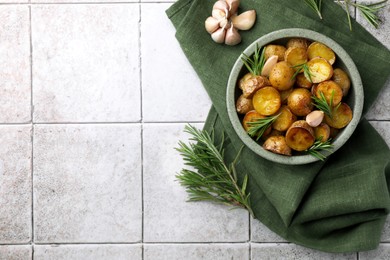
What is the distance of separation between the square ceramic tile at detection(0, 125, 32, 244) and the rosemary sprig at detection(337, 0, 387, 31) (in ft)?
2.06

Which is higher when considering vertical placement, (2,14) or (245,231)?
(2,14)

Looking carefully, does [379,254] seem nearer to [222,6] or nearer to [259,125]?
[259,125]

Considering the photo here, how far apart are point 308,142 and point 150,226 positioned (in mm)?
353

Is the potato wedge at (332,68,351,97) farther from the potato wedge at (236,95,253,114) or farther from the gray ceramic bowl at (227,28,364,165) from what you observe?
the potato wedge at (236,95,253,114)

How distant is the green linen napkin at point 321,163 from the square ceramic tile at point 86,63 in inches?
4.4

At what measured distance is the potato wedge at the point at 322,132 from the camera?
2.68 ft

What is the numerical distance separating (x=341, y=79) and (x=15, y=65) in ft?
1.95

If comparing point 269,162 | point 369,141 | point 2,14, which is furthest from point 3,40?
point 369,141

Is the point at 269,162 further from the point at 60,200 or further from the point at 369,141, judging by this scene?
the point at 60,200

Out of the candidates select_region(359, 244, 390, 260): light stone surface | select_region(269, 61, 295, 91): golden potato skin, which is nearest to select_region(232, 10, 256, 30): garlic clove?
select_region(269, 61, 295, 91): golden potato skin

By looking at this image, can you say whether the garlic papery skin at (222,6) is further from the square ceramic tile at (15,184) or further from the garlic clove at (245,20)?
the square ceramic tile at (15,184)

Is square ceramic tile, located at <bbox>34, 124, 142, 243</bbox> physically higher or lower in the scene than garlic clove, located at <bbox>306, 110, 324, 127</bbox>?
lower

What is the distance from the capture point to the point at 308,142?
0.81 m

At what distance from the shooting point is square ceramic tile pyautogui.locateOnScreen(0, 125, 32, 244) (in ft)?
3.19
